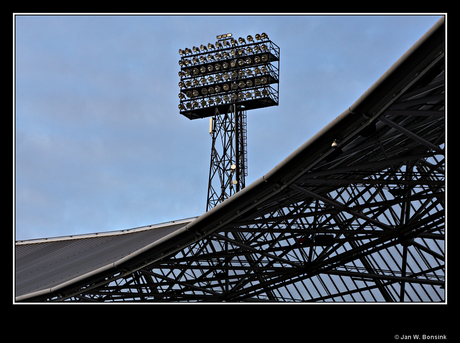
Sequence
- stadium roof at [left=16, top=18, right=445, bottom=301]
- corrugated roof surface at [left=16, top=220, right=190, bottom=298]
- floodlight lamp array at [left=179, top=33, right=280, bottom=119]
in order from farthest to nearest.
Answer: floodlight lamp array at [left=179, top=33, right=280, bottom=119], corrugated roof surface at [left=16, top=220, right=190, bottom=298], stadium roof at [left=16, top=18, right=445, bottom=301]

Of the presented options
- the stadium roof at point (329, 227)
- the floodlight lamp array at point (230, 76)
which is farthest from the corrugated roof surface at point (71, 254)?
the floodlight lamp array at point (230, 76)

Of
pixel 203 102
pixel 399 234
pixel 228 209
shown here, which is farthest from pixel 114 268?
pixel 203 102

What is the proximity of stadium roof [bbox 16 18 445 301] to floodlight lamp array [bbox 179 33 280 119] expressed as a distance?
36.2 feet

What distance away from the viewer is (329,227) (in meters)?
31.3

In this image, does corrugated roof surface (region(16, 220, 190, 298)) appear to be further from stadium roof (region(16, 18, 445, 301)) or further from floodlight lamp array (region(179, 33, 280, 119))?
floodlight lamp array (region(179, 33, 280, 119))

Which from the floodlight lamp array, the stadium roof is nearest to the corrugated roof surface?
the stadium roof

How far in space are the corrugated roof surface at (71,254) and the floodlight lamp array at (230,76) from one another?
11.2 meters

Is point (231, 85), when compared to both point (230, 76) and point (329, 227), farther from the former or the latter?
point (329, 227)

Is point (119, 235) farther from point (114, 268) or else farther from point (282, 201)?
point (282, 201)

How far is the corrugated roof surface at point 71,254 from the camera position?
3575 centimetres

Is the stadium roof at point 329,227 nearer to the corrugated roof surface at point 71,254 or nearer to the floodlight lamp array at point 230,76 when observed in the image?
the corrugated roof surface at point 71,254

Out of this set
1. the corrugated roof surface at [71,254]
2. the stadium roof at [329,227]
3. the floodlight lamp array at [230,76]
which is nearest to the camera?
the stadium roof at [329,227]

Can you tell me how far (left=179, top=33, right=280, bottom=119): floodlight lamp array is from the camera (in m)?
48.4
